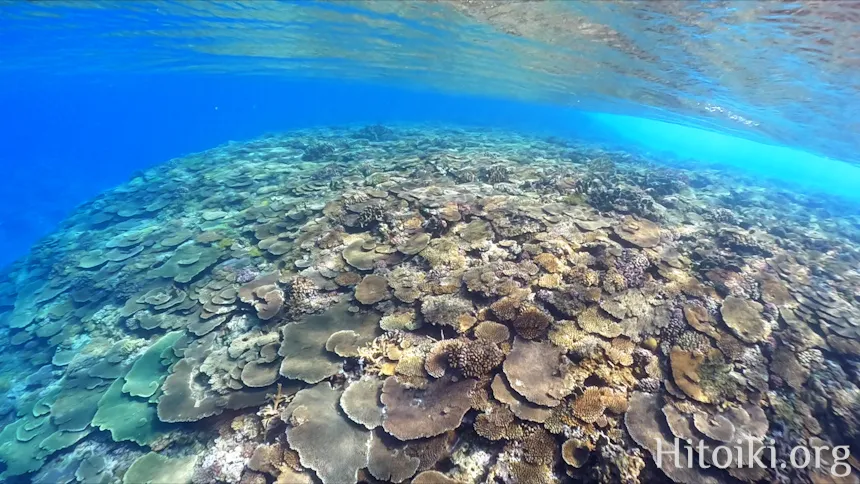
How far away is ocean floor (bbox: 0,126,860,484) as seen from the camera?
5004mm

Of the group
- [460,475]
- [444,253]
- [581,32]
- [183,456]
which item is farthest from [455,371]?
[581,32]

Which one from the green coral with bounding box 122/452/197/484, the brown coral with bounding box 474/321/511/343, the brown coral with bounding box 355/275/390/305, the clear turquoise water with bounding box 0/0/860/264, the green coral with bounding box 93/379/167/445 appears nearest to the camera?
the green coral with bounding box 122/452/197/484

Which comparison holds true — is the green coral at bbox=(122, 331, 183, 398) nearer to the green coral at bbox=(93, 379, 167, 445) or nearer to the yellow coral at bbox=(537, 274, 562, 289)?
the green coral at bbox=(93, 379, 167, 445)

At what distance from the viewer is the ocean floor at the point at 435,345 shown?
5.00 m

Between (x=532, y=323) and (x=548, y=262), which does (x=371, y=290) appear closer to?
(x=532, y=323)

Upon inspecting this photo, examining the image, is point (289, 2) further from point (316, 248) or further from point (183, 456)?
point (183, 456)

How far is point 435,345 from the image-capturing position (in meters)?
6.29

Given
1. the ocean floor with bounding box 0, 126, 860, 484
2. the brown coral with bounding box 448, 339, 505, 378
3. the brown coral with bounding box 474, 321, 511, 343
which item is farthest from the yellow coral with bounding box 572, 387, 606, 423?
the brown coral with bounding box 474, 321, 511, 343

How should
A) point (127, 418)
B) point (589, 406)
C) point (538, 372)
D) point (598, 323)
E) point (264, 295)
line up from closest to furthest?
point (589, 406), point (538, 372), point (598, 323), point (127, 418), point (264, 295)

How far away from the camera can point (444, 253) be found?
860cm

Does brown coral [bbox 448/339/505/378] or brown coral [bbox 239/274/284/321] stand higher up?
brown coral [bbox 448/339/505/378]

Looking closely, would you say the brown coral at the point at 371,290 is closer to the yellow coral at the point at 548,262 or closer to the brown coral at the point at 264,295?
the brown coral at the point at 264,295

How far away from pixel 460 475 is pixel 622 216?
9.42m

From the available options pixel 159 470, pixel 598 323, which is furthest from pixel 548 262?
pixel 159 470
